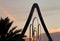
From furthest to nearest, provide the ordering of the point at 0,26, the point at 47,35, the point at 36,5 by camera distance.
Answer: the point at 47,35 < the point at 36,5 < the point at 0,26

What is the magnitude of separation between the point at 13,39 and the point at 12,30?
3.05 meters

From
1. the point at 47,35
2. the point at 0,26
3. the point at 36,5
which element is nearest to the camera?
the point at 0,26

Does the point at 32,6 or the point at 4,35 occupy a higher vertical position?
the point at 32,6

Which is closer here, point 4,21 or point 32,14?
point 4,21

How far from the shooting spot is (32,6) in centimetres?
7662

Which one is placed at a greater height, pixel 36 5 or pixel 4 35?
pixel 36 5

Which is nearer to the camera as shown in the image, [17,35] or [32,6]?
[17,35]

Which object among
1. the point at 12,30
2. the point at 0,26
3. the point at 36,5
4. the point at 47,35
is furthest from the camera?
the point at 47,35

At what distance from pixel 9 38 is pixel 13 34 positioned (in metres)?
1.17

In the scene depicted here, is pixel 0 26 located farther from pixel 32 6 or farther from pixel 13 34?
pixel 32 6

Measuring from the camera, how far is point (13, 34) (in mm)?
52781

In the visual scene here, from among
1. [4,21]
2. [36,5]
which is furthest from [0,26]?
[36,5]

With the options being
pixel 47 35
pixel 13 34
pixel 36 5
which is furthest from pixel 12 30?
pixel 47 35

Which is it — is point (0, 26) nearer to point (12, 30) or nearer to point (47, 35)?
point (12, 30)
